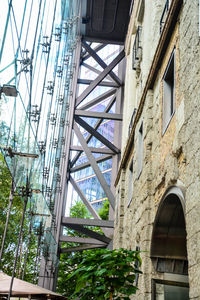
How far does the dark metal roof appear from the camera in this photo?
20.4m

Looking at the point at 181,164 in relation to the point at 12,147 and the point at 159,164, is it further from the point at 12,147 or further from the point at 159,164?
the point at 12,147

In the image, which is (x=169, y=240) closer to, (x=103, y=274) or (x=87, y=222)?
(x=103, y=274)

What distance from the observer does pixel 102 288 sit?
5645 millimetres

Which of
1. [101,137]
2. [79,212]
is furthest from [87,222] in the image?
[79,212]

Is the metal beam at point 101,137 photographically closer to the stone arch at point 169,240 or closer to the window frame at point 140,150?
the window frame at point 140,150

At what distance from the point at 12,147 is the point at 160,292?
374 centimetres

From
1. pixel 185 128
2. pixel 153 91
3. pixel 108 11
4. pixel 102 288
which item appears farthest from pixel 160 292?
pixel 108 11

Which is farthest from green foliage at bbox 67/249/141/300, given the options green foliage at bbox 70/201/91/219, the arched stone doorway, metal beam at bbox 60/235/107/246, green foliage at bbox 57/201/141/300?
green foliage at bbox 70/201/91/219

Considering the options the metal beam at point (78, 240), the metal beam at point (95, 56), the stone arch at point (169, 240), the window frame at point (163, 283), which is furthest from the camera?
the metal beam at point (95, 56)

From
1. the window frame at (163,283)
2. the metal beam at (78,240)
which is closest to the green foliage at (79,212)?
the metal beam at (78,240)

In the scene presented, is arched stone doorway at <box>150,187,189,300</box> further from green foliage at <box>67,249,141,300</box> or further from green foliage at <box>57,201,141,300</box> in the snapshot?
green foliage at <box>67,249,141,300</box>

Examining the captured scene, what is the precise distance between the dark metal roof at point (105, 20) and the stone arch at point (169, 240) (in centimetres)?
1536

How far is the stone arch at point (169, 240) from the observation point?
723 cm

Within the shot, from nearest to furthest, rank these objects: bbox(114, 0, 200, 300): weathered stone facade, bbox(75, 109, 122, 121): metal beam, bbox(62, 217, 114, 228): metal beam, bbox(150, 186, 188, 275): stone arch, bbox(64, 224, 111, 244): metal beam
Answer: bbox(114, 0, 200, 300): weathered stone facade < bbox(150, 186, 188, 275): stone arch < bbox(62, 217, 114, 228): metal beam < bbox(64, 224, 111, 244): metal beam < bbox(75, 109, 122, 121): metal beam
